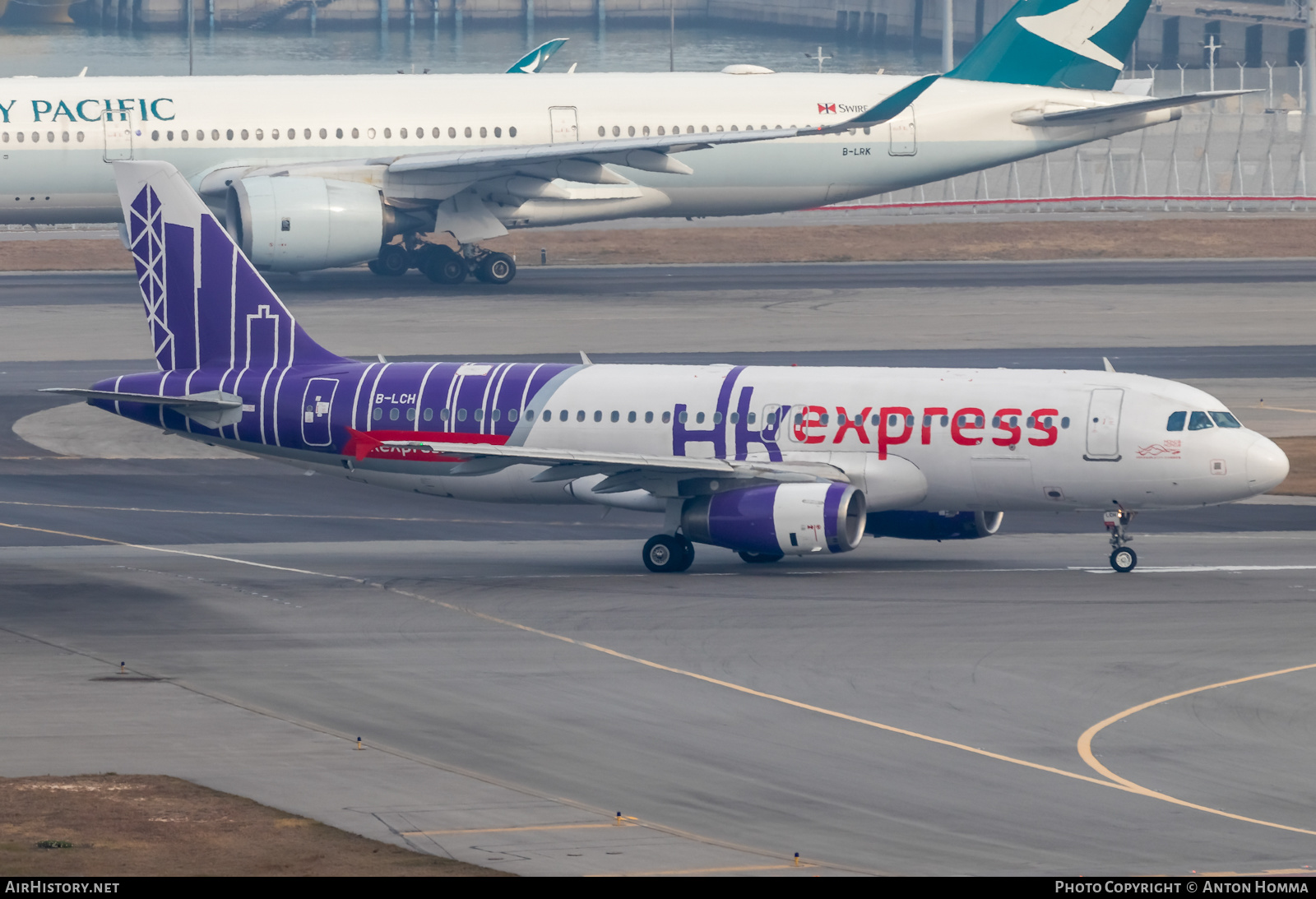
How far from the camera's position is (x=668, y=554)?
40.8 m

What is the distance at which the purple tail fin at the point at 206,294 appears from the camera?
44281 mm

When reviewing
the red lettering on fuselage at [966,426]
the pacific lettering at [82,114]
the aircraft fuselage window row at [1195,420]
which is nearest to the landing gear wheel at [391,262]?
the pacific lettering at [82,114]

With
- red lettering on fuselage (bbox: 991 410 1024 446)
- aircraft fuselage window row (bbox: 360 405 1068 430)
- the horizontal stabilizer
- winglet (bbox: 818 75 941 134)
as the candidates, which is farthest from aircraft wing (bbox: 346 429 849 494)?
winglet (bbox: 818 75 941 134)

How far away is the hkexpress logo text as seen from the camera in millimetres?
78812

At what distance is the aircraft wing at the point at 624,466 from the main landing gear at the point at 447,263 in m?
43.3

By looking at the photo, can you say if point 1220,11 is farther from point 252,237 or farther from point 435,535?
point 435,535

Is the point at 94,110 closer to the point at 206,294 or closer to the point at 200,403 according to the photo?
the point at 206,294

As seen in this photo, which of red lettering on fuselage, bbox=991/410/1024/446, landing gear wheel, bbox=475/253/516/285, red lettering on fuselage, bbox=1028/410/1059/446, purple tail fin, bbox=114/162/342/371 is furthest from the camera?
landing gear wheel, bbox=475/253/516/285

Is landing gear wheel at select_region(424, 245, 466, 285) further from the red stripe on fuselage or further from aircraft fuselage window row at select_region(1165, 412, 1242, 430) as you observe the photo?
aircraft fuselage window row at select_region(1165, 412, 1242, 430)

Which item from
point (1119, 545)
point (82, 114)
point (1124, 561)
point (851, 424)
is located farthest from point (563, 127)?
point (1124, 561)

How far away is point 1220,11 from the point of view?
180500mm

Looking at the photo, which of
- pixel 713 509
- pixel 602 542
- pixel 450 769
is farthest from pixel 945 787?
pixel 602 542

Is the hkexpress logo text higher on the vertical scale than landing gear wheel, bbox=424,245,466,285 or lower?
higher

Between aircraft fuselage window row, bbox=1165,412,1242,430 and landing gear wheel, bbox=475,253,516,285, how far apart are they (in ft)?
159
